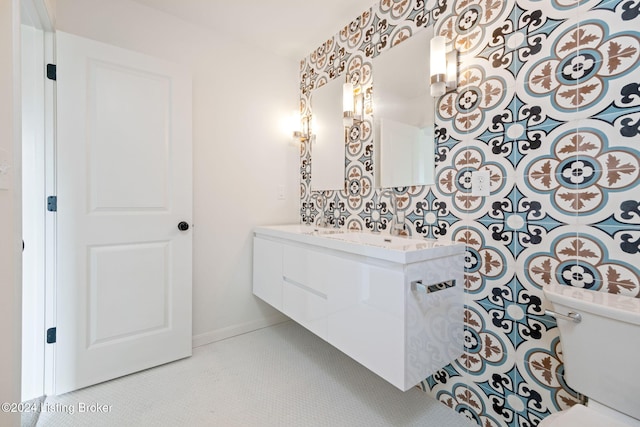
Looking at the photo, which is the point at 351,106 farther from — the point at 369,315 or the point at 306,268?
the point at 369,315

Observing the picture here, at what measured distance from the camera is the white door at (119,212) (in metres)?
→ 1.54

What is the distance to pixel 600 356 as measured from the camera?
0.90 metres

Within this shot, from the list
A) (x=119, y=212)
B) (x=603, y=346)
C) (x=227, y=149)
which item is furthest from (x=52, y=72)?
(x=603, y=346)

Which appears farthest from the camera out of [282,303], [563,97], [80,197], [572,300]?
[282,303]

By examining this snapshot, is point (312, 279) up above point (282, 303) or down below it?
above

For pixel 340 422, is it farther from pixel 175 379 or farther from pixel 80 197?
pixel 80 197

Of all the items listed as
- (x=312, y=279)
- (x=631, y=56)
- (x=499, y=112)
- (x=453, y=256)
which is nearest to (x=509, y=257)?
Result: (x=453, y=256)

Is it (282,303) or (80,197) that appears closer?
(80,197)

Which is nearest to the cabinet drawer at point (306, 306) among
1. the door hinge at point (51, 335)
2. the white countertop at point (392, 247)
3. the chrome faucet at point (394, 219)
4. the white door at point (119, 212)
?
the white countertop at point (392, 247)

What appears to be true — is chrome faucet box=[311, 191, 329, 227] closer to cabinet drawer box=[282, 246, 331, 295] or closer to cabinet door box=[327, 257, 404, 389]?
cabinet drawer box=[282, 246, 331, 295]

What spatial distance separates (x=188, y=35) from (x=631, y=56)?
94.8 inches

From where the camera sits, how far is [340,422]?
1364 millimetres

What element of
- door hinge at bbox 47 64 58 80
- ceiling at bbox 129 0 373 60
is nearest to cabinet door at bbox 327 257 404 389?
ceiling at bbox 129 0 373 60

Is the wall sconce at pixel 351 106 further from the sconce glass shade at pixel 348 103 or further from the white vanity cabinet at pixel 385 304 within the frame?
the white vanity cabinet at pixel 385 304
